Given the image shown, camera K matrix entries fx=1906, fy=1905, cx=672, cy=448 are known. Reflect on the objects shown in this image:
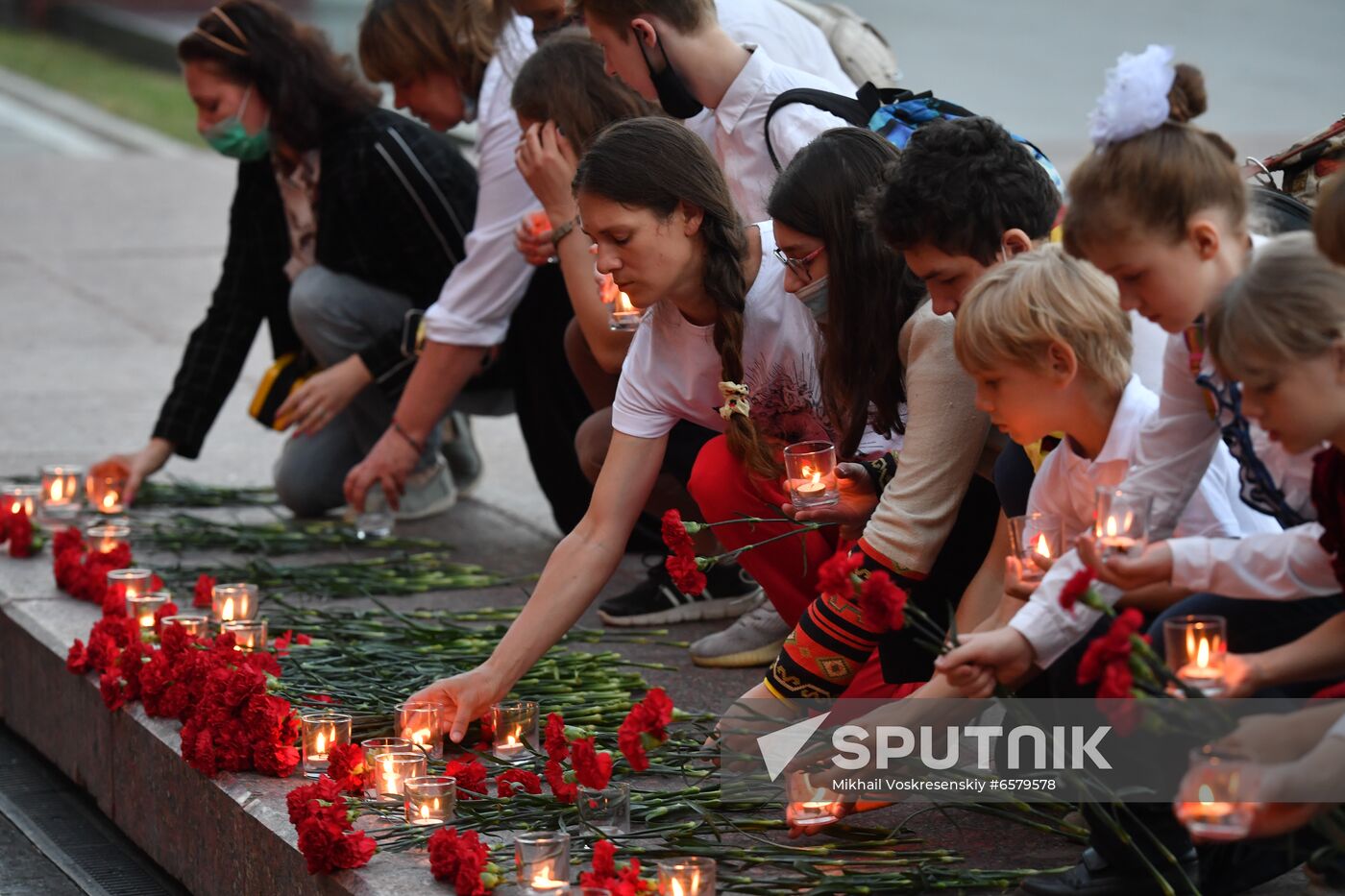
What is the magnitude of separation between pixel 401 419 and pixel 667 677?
119 centimetres

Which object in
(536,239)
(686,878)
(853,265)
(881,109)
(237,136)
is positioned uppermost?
(237,136)

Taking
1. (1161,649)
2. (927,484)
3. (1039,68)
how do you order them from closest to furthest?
(1161,649)
(927,484)
(1039,68)

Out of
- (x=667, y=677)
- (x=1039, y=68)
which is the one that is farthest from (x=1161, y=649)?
(x=1039, y=68)

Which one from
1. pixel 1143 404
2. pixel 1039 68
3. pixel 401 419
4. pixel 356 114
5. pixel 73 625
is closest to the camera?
pixel 1143 404

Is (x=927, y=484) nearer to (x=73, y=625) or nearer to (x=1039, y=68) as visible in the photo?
(x=73, y=625)

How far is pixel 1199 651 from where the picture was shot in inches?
85.8

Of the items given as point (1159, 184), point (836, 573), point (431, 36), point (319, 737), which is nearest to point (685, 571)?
point (836, 573)

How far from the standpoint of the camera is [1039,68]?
14867 mm

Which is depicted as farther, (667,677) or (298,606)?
(298,606)

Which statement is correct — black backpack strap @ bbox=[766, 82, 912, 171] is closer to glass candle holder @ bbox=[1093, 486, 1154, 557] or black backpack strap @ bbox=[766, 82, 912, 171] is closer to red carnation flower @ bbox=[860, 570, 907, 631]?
glass candle holder @ bbox=[1093, 486, 1154, 557]

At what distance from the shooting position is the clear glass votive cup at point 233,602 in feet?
12.5

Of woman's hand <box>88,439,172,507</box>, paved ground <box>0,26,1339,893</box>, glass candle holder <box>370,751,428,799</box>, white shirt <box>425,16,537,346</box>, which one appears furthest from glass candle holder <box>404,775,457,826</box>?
woman's hand <box>88,439,172,507</box>

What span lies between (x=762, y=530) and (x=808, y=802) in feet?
2.62

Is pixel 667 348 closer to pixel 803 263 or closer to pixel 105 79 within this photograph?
Result: pixel 803 263
